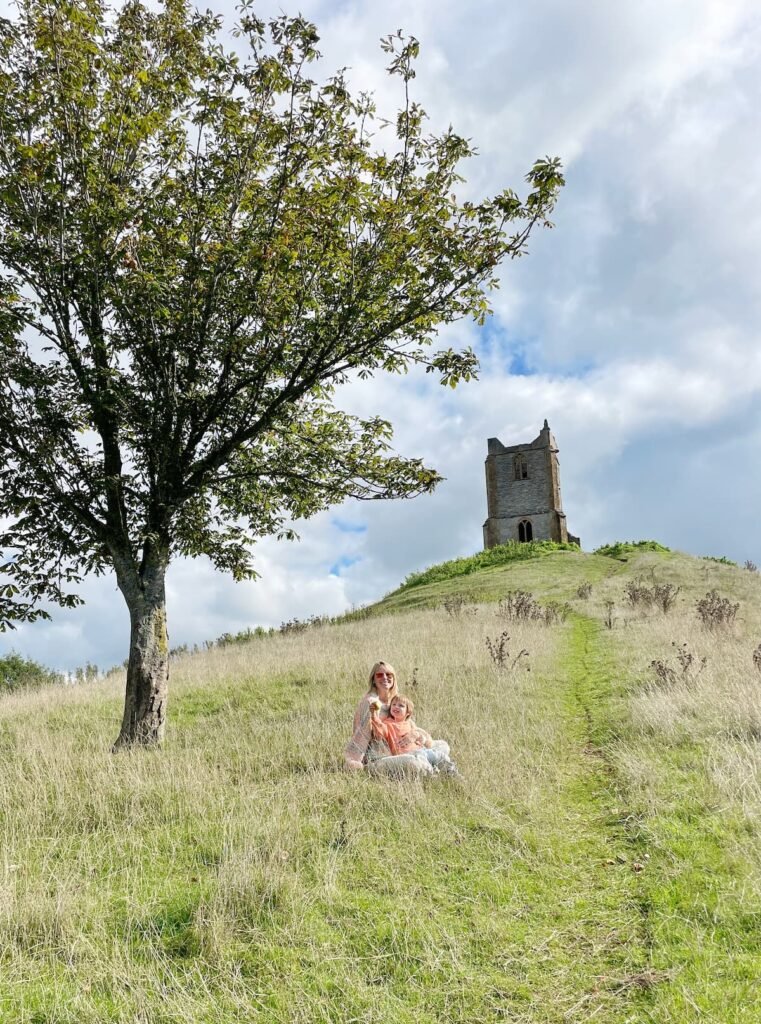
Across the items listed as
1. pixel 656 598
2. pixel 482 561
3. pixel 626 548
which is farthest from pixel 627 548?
pixel 656 598

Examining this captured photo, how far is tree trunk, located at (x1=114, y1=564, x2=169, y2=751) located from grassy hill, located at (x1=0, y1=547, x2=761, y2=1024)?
511 mm

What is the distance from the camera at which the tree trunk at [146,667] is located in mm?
10758

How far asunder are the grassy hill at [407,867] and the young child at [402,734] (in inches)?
16.2

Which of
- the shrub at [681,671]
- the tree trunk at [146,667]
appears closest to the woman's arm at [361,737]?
the tree trunk at [146,667]

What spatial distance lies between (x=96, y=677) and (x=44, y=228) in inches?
584

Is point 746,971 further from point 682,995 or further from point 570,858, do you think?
point 570,858

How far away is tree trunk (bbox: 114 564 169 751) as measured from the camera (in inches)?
424

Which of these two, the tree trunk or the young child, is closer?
the young child

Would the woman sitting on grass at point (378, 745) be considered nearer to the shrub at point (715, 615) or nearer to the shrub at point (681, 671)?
the shrub at point (681, 671)

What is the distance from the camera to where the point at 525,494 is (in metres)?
59.2

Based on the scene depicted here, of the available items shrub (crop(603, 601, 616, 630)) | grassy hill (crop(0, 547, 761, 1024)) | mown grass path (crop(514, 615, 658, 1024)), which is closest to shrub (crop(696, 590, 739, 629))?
shrub (crop(603, 601, 616, 630))

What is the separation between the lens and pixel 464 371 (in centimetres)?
1135

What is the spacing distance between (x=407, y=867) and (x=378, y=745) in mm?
2434

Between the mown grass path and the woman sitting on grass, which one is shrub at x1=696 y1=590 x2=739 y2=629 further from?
the woman sitting on grass
